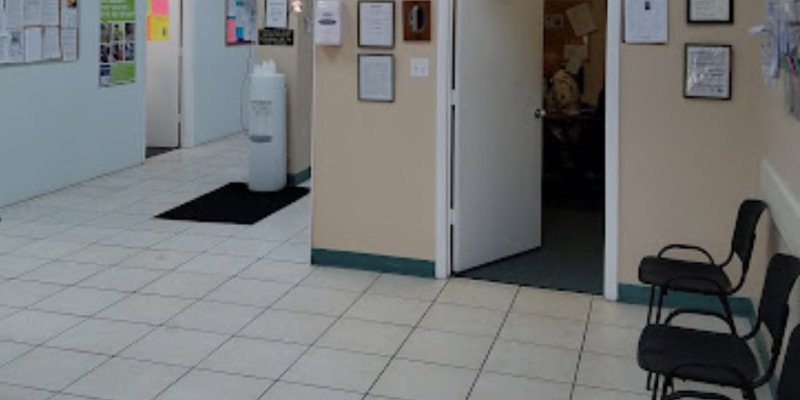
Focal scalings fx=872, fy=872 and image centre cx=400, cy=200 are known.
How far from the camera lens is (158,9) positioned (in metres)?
9.26

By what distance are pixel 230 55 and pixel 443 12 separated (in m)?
5.73

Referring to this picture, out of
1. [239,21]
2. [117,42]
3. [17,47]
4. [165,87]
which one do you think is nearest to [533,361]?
[17,47]

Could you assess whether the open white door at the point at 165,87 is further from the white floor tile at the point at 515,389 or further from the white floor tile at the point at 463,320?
the white floor tile at the point at 515,389

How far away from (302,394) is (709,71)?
8.50 ft

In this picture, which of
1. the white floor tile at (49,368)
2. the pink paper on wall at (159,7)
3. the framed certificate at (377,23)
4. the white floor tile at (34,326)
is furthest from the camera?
the pink paper on wall at (159,7)

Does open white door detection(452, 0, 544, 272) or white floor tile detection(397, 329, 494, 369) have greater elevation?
open white door detection(452, 0, 544, 272)

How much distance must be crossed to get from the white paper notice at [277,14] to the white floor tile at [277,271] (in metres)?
2.88

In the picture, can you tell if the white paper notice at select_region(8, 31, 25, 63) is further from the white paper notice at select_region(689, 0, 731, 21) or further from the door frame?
the white paper notice at select_region(689, 0, 731, 21)

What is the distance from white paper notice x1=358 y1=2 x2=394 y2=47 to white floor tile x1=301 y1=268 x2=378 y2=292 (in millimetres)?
1357

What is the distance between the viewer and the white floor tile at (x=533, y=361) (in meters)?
3.76

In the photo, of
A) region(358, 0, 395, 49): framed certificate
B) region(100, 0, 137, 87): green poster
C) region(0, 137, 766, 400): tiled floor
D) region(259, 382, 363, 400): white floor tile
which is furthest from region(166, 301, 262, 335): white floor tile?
region(100, 0, 137, 87): green poster

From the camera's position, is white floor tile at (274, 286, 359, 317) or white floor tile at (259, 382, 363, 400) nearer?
white floor tile at (259, 382, 363, 400)

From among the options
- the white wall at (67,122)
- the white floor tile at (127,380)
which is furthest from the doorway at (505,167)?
the white wall at (67,122)

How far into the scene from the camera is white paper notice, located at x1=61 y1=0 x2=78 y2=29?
23.2ft
